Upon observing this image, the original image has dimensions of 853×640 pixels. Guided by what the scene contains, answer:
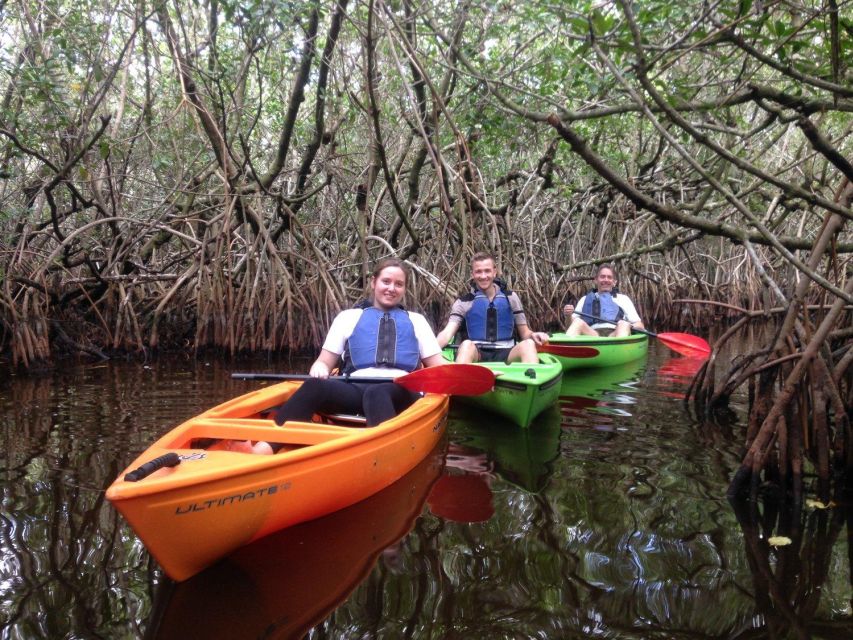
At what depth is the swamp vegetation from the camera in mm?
3244

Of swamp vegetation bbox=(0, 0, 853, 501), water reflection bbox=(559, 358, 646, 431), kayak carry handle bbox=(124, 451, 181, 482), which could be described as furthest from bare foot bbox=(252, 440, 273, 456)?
water reflection bbox=(559, 358, 646, 431)

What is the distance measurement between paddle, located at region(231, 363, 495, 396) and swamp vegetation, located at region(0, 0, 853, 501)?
47.9 inches

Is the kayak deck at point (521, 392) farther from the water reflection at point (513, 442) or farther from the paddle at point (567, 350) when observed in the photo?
the paddle at point (567, 350)

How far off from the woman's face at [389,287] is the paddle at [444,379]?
45 centimetres

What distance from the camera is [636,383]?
635cm

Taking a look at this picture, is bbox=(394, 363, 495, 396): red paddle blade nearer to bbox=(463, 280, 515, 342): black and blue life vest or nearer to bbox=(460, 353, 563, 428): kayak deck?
bbox=(460, 353, 563, 428): kayak deck

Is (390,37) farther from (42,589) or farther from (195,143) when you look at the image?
(195,143)

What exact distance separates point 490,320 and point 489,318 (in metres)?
0.02

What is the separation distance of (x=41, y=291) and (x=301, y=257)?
2544mm

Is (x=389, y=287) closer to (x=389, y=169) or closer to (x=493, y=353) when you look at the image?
(x=493, y=353)

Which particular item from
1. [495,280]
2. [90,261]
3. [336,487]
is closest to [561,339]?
[495,280]

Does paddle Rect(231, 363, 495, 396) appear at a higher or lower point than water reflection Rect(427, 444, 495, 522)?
higher

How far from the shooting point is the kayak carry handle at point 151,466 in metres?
2.08

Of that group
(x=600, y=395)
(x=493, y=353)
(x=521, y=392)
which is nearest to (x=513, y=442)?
(x=521, y=392)
